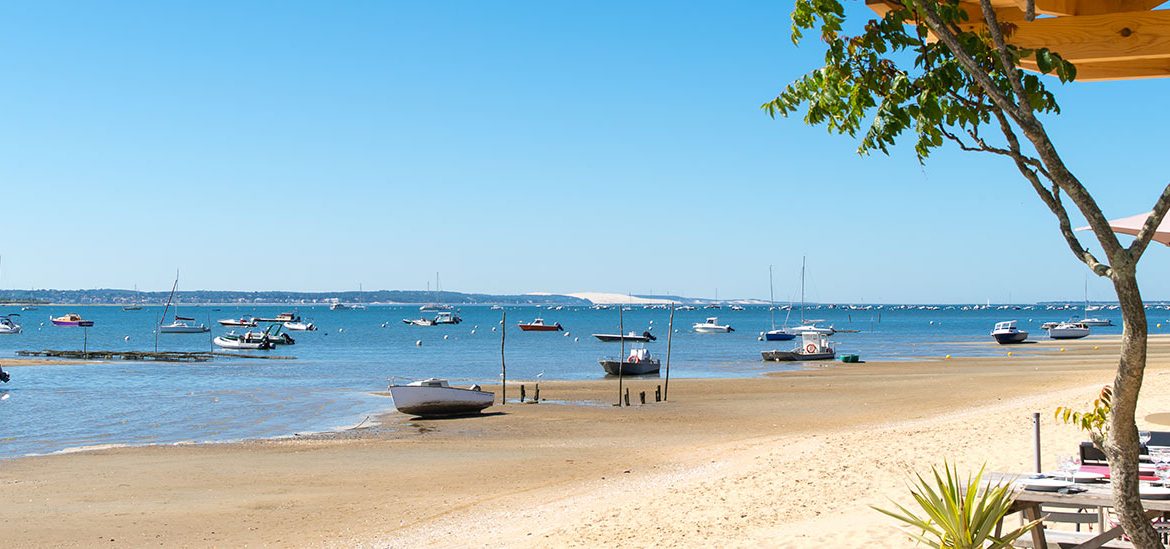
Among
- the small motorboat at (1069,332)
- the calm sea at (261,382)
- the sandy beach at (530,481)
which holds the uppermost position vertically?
the small motorboat at (1069,332)

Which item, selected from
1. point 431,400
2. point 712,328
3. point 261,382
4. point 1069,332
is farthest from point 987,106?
point 712,328

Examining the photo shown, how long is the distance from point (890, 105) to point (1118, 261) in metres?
1.16

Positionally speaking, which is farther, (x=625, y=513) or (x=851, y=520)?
(x=625, y=513)

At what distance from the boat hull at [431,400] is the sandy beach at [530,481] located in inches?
42.0

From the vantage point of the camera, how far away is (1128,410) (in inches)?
187

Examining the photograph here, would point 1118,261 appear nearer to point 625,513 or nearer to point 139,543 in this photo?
point 625,513

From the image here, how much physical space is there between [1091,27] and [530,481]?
1565 cm

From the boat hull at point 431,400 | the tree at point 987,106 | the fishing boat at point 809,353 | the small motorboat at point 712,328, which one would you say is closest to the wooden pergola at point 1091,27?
the tree at point 987,106

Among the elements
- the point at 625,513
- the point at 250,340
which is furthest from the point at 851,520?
the point at 250,340

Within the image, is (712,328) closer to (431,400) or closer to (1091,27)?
(431,400)

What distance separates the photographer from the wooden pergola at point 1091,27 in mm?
5184

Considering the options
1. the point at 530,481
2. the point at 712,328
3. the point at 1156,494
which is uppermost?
the point at 1156,494

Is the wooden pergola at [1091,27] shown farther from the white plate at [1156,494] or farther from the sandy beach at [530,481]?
the sandy beach at [530,481]

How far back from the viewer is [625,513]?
13.9 m
